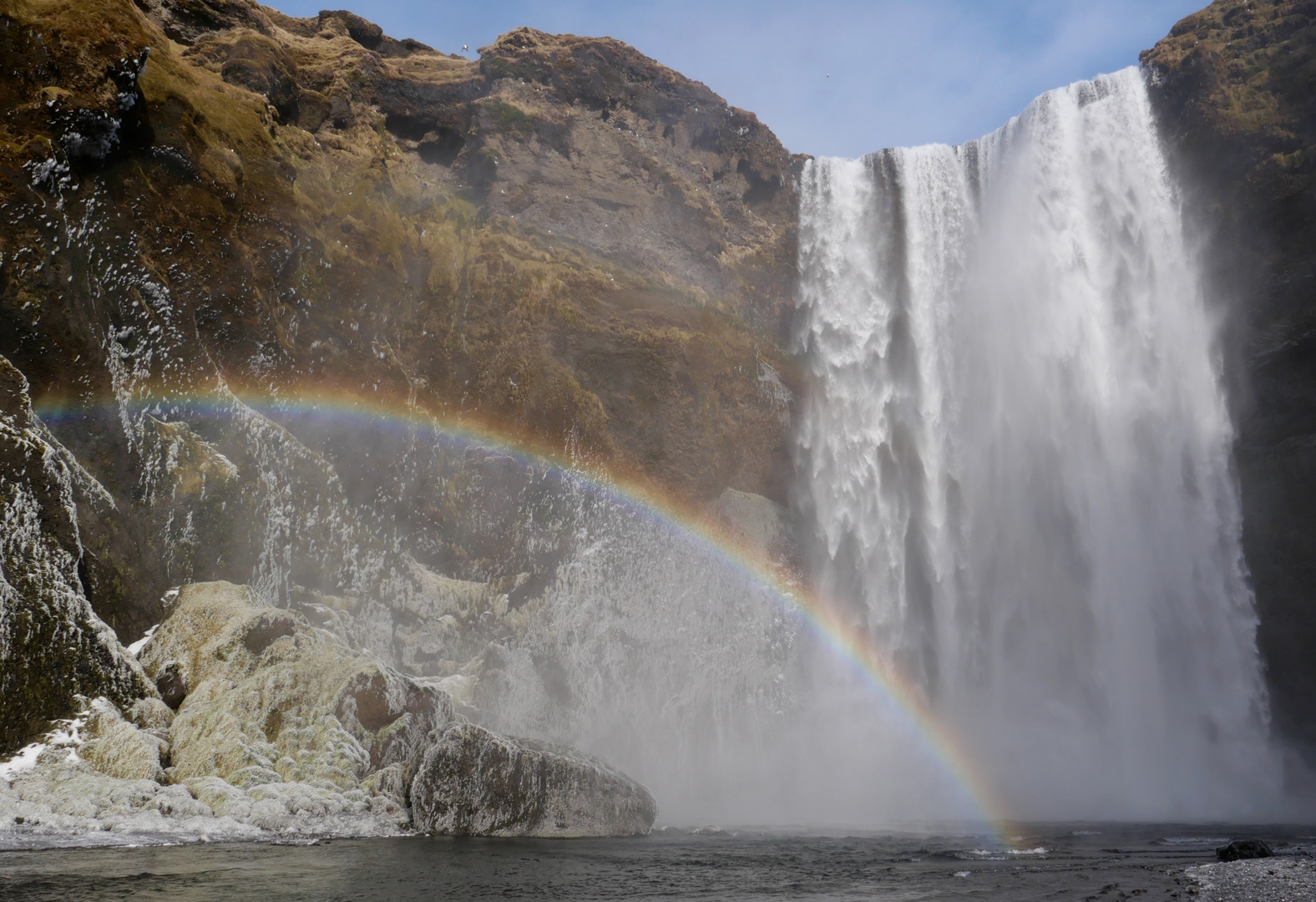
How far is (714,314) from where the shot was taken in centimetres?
3192

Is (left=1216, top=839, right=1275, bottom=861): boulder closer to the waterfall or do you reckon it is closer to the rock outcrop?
the waterfall

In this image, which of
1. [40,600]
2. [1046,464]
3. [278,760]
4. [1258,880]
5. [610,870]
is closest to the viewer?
[1258,880]

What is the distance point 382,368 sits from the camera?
24281mm

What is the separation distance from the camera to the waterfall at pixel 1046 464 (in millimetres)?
26609

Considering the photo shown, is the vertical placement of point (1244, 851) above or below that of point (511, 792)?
below

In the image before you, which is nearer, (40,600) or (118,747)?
(118,747)

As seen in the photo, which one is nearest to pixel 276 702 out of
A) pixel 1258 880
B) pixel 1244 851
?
pixel 1258 880

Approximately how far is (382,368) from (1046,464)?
2301 cm

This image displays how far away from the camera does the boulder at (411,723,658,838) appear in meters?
15.2

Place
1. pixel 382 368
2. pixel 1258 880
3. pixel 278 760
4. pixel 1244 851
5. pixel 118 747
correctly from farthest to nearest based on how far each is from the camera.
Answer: pixel 382 368 → pixel 278 760 → pixel 1244 851 → pixel 118 747 → pixel 1258 880

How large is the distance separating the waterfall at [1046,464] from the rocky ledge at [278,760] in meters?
15.3

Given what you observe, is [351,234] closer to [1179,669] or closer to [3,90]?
[3,90]

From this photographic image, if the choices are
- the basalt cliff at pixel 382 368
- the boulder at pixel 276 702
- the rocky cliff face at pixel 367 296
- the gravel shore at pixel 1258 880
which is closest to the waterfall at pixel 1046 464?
the basalt cliff at pixel 382 368

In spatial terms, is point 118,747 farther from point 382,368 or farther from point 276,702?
point 382,368
